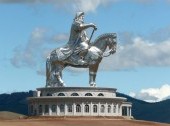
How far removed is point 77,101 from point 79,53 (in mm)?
8816

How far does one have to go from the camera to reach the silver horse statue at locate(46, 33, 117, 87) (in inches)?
5359

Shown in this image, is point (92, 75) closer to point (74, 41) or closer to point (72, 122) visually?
point (74, 41)

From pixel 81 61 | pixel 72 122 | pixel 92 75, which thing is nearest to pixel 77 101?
pixel 92 75

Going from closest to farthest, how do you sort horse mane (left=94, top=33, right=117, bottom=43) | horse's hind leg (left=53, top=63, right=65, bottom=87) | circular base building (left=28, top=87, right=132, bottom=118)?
circular base building (left=28, top=87, right=132, bottom=118) < horse's hind leg (left=53, top=63, right=65, bottom=87) < horse mane (left=94, top=33, right=117, bottom=43)

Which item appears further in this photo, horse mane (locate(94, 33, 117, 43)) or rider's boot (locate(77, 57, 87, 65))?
horse mane (locate(94, 33, 117, 43))

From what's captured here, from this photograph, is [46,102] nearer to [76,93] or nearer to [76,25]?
[76,93]

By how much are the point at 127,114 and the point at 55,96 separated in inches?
934

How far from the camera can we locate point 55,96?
13450 cm

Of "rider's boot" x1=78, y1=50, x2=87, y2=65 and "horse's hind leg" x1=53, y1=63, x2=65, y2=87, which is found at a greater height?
"rider's boot" x1=78, y1=50, x2=87, y2=65

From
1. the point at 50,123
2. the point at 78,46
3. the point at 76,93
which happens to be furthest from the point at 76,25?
the point at 50,123

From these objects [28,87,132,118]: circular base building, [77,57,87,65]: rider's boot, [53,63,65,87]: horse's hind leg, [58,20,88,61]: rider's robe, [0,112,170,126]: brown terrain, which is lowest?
[0,112,170,126]: brown terrain

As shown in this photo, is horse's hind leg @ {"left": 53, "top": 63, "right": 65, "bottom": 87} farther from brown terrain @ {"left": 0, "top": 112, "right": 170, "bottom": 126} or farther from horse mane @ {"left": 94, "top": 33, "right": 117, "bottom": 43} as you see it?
horse mane @ {"left": 94, "top": 33, "right": 117, "bottom": 43}

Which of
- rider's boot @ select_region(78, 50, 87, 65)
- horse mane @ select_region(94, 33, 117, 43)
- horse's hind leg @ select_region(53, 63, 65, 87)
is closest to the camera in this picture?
rider's boot @ select_region(78, 50, 87, 65)

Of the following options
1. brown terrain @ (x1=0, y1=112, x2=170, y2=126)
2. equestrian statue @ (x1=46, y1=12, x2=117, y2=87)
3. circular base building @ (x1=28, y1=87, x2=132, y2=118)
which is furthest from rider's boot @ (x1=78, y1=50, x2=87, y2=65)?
brown terrain @ (x1=0, y1=112, x2=170, y2=126)
